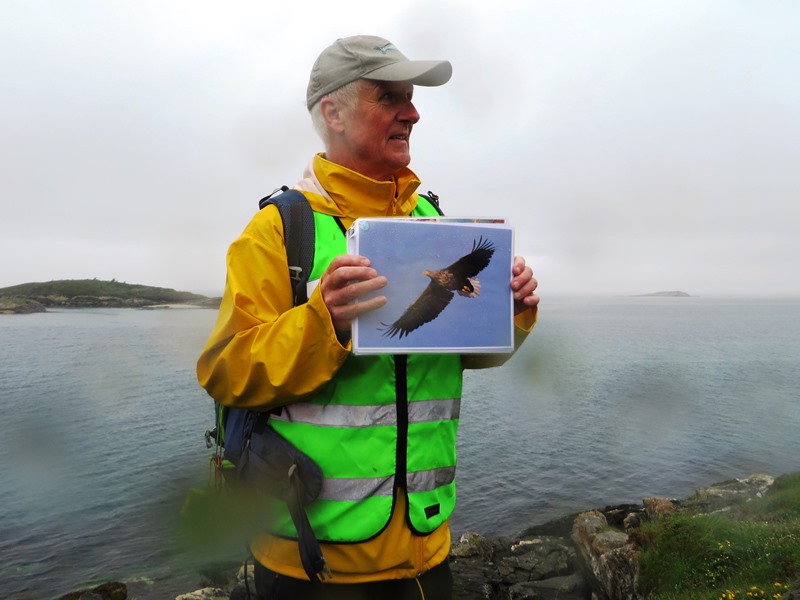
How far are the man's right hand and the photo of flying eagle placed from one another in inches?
5.6

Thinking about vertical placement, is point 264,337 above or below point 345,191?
below

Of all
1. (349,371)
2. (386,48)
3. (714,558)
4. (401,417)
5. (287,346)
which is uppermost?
(386,48)

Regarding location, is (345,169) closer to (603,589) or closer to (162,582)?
(603,589)

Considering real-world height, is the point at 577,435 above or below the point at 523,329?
below

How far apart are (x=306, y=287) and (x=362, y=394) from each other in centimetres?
54

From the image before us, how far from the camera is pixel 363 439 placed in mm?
2467

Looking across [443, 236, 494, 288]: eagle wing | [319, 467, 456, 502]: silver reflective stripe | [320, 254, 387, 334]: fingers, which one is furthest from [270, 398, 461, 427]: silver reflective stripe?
[443, 236, 494, 288]: eagle wing

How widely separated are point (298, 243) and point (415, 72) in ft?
3.12

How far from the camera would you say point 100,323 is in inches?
2451

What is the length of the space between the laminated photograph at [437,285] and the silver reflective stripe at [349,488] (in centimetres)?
64

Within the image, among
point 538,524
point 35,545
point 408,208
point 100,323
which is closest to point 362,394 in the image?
point 408,208

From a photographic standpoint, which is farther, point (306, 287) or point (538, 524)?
point (538, 524)

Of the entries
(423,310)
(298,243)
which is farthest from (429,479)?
(298,243)

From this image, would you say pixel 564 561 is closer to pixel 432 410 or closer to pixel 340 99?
pixel 432 410
